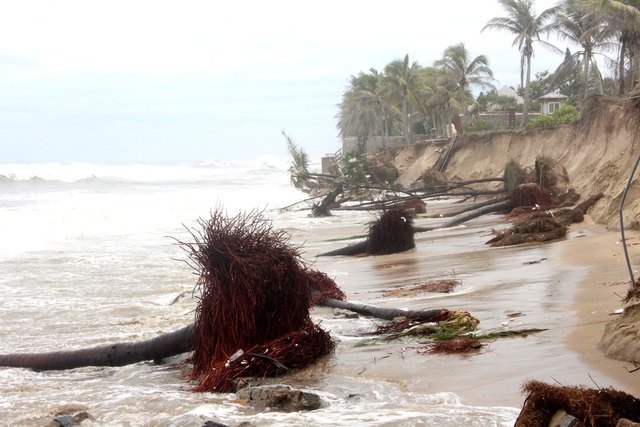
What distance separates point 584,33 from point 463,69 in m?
19.0

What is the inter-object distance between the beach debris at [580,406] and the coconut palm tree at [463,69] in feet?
200

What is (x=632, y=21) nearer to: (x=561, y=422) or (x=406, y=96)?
(x=406, y=96)

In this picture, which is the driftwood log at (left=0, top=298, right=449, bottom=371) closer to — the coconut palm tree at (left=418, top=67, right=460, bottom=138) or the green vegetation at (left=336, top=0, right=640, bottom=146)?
the green vegetation at (left=336, top=0, right=640, bottom=146)

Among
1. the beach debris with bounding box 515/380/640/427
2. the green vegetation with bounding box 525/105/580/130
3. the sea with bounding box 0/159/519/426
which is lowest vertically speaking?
the sea with bounding box 0/159/519/426

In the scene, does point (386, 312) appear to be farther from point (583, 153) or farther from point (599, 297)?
point (583, 153)

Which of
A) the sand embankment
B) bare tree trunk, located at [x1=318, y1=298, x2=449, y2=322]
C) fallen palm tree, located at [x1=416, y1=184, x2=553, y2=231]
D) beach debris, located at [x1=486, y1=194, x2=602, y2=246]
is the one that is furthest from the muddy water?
fallen palm tree, located at [x1=416, y1=184, x2=553, y2=231]

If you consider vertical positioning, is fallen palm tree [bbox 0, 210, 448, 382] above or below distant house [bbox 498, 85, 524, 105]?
below

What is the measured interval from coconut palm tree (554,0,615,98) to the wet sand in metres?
32.9

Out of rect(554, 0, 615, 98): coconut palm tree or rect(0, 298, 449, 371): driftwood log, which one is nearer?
rect(0, 298, 449, 371): driftwood log

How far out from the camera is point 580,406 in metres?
4.07

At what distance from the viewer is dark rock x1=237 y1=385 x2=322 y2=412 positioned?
5.75 m

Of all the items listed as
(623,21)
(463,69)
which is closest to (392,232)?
(623,21)

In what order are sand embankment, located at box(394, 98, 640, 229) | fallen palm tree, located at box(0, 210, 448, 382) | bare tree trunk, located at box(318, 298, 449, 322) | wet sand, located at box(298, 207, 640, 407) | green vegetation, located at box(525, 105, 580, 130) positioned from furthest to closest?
1. green vegetation, located at box(525, 105, 580, 130)
2. sand embankment, located at box(394, 98, 640, 229)
3. bare tree trunk, located at box(318, 298, 449, 322)
4. fallen palm tree, located at box(0, 210, 448, 382)
5. wet sand, located at box(298, 207, 640, 407)

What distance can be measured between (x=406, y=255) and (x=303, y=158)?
907 inches
